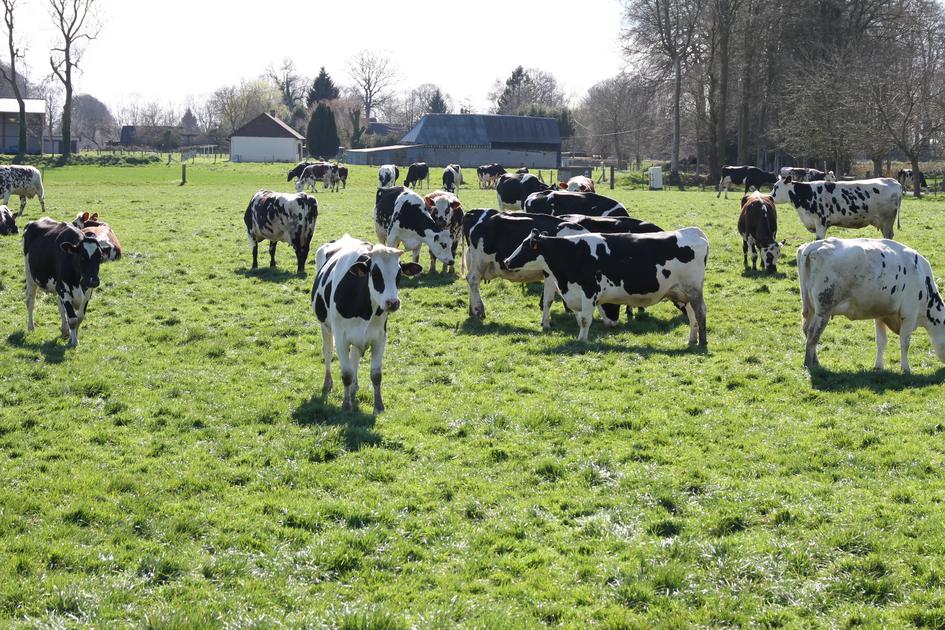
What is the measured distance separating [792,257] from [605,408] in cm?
1224

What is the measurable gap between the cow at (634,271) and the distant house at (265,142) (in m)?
79.9

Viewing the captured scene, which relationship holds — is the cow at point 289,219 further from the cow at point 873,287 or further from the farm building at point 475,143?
the farm building at point 475,143

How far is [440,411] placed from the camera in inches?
399

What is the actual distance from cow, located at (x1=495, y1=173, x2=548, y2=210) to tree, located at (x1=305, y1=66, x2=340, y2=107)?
94194mm

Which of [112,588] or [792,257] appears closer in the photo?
[112,588]

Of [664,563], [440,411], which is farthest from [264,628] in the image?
[440,411]

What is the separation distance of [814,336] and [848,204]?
1337cm

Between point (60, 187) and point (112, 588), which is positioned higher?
point (60, 187)

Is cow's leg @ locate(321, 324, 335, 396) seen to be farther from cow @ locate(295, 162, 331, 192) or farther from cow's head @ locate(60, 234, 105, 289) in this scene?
cow @ locate(295, 162, 331, 192)

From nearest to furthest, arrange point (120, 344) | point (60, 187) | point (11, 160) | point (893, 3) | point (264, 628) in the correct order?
point (264, 628) < point (120, 344) < point (60, 187) < point (893, 3) < point (11, 160)

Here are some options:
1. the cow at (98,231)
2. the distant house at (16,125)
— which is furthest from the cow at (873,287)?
the distant house at (16,125)

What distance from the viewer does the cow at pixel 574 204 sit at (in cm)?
1992

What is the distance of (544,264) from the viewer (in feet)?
49.4

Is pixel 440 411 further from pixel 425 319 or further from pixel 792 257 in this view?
pixel 792 257
